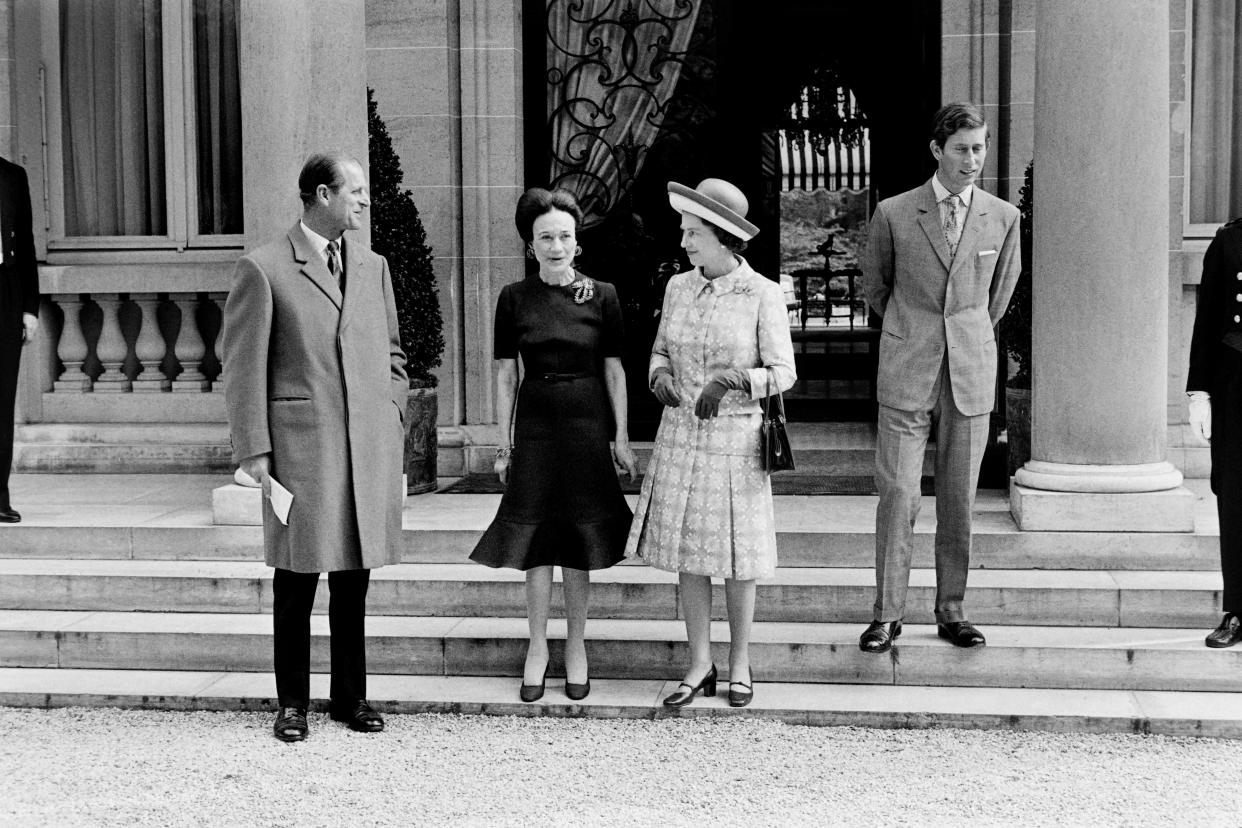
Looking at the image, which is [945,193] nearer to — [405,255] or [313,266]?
[313,266]

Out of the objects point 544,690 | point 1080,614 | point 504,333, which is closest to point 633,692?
point 544,690

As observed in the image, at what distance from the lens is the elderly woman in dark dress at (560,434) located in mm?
5898

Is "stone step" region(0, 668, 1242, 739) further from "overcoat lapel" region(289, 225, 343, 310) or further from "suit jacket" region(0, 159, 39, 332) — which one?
"suit jacket" region(0, 159, 39, 332)

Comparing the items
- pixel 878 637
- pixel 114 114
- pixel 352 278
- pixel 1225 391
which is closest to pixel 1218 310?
pixel 1225 391

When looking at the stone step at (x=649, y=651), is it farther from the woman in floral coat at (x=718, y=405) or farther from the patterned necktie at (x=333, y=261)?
the patterned necktie at (x=333, y=261)

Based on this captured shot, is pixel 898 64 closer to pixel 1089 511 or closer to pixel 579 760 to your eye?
pixel 1089 511

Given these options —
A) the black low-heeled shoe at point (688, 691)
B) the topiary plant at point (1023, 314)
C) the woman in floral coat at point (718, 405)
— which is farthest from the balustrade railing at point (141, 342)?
the black low-heeled shoe at point (688, 691)

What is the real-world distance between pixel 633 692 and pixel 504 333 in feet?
4.70

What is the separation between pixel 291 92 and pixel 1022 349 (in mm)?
3731

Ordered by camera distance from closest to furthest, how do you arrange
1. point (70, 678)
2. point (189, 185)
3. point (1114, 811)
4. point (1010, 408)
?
point (1114, 811), point (70, 678), point (1010, 408), point (189, 185)

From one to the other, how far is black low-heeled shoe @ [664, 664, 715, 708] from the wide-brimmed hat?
5.32ft

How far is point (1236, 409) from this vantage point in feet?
20.1

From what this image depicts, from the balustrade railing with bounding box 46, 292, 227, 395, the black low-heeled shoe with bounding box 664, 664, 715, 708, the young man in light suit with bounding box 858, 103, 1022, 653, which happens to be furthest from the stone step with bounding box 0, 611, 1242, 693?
the balustrade railing with bounding box 46, 292, 227, 395

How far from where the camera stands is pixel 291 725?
571cm
